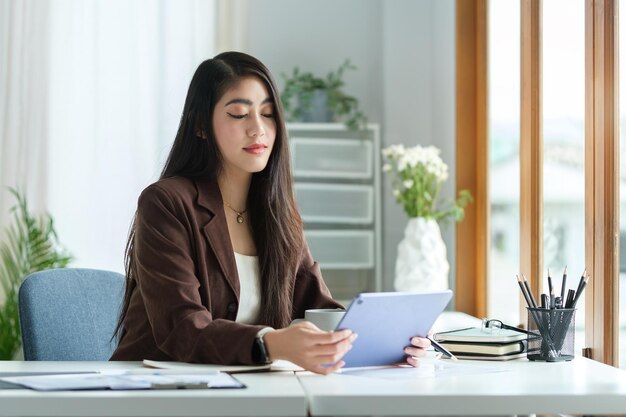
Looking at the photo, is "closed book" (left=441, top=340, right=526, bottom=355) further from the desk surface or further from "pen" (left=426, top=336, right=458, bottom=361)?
the desk surface

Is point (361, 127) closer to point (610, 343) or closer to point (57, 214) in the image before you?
point (57, 214)

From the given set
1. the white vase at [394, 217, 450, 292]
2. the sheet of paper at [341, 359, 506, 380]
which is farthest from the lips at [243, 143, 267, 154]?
the white vase at [394, 217, 450, 292]

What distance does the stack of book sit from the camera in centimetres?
179

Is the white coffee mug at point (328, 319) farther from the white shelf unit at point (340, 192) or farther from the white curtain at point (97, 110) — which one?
the white curtain at point (97, 110)

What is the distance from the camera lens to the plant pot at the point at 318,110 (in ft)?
13.7

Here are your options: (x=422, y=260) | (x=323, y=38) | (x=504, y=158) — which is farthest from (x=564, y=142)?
(x=323, y=38)

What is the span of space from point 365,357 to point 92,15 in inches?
120

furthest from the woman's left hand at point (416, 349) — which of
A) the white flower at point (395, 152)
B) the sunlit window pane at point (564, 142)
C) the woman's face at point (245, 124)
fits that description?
the white flower at point (395, 152)

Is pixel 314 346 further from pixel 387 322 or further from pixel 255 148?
pixel 255 148

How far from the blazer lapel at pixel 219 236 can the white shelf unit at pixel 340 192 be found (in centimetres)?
217

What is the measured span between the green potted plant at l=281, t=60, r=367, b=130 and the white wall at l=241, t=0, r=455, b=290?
7.2 inches

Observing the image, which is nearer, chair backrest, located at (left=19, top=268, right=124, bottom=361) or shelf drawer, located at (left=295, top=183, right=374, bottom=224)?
chair backrest, located at (left=19, top=268, right=124, bottom=361)

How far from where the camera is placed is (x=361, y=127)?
420 centimetres

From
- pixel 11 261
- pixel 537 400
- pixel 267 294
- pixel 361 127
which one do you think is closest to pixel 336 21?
pixel 361 127
